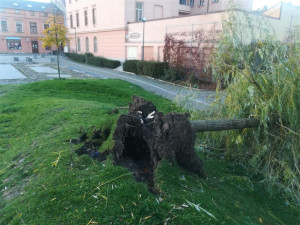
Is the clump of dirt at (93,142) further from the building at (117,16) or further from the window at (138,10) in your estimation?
the window at (138,10)

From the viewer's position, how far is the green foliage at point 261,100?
14.6 feet

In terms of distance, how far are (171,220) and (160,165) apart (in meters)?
0.91

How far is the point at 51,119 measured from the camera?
6570mm

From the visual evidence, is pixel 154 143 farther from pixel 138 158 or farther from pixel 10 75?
pixel 10 75

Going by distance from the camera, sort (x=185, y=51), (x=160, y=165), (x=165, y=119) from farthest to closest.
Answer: (x=185, y=51) → (x=165, y=119) → (x=160, y=165)

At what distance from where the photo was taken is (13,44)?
1912 inches

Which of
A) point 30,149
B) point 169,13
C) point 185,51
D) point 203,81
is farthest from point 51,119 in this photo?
point 169,13

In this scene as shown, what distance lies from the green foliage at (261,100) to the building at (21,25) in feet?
156

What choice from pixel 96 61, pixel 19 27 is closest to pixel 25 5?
pixel 19 27

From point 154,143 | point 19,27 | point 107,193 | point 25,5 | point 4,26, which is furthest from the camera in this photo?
point 25,5

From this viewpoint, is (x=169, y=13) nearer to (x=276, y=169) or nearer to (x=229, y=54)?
(x=229, y=54)

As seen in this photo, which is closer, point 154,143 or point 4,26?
point 154,143

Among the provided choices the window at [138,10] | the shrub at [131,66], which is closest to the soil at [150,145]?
the shrub at [131,66]

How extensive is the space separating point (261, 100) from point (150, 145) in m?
2.36
